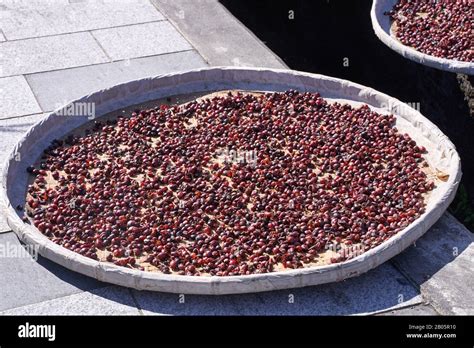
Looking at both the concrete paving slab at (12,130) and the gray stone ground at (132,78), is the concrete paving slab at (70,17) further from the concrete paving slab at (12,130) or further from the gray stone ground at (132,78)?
the concrete paving slab at (12,130)

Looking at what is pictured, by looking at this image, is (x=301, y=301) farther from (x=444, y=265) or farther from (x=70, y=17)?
(x=70, y=17)

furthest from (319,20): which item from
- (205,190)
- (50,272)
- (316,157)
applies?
(50,272)

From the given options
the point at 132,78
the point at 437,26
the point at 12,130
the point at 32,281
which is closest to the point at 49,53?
the point at 132,78

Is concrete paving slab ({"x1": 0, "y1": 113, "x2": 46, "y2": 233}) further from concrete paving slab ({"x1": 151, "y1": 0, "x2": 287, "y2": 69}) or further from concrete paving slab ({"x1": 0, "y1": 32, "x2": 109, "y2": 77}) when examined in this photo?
concrete paving slab ({"x1": 151, "y1": 0, "x2": 287, "y2": 69})

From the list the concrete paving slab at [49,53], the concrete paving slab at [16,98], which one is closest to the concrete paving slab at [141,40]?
the concrete paving slab at [49,53]

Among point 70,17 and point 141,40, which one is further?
point 70,17

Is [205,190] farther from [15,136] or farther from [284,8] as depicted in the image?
[284,8]
